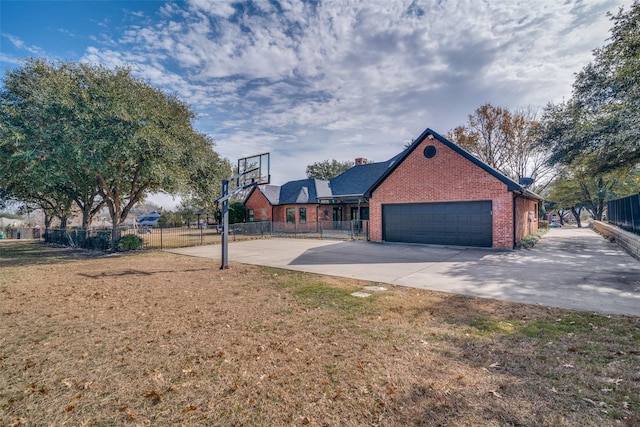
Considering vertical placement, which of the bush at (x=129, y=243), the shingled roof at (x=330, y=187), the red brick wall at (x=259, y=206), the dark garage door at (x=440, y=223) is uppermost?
the shingled roof at (x=330, y=187)

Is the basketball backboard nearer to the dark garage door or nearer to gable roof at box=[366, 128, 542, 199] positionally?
gable roof at box=[366, 128, 542, 199]

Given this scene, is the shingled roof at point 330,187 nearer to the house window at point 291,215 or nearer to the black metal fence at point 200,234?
the house window at point 291,215

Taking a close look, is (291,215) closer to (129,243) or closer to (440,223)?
(129,243)

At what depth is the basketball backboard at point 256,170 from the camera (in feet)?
40.9

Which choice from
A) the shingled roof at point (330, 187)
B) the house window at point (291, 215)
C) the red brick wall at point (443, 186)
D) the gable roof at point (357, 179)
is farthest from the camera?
the house window at point (291, 215)

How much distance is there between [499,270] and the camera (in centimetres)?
911

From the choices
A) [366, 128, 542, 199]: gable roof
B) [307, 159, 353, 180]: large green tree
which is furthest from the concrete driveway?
[307, 159, 353, 180]: large green tree

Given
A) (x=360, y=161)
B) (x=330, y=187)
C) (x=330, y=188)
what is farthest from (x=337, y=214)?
(x=360, y=161)

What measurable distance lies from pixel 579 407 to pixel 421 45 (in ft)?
42.2

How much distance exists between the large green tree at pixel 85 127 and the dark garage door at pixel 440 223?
11.6m

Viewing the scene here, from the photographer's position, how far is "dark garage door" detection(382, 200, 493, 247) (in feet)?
45.6

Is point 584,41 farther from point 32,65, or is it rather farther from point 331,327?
point 32,65

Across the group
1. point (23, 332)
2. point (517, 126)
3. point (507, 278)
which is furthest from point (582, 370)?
point (517, 126)

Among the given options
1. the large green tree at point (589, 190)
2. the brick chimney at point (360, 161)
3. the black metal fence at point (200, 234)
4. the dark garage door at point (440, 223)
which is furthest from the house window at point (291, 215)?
the large green tree at point (589, 190)
